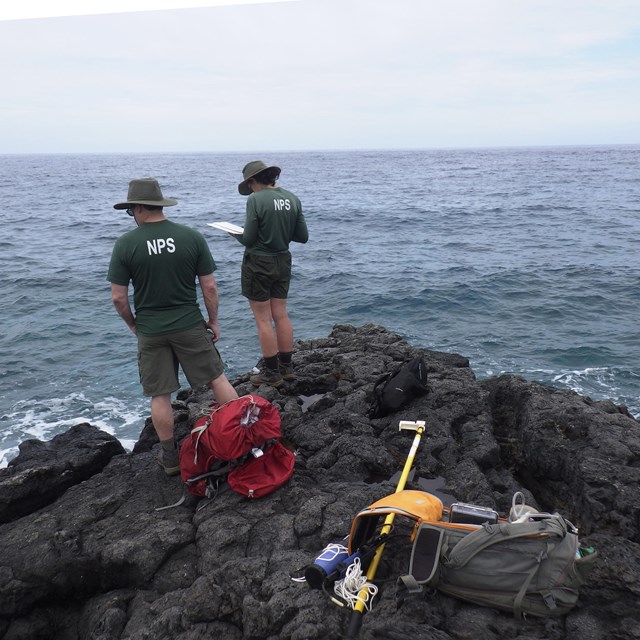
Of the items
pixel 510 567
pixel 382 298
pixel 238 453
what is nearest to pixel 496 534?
pixel 510 567

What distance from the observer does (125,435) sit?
31.4 ft

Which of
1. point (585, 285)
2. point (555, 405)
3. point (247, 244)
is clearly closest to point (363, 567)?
point (555, 405)

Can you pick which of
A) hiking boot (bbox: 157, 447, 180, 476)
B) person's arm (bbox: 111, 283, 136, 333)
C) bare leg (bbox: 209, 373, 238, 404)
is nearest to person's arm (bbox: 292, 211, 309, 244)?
bare leg (bbox: 209, 373, 238, 404)

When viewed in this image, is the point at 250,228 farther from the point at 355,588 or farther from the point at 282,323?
the point at 355,588

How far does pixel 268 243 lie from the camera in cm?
655

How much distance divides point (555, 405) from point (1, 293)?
60.8 feet

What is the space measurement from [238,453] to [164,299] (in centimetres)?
161

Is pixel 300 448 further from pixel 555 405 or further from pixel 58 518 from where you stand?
pixel 555 405

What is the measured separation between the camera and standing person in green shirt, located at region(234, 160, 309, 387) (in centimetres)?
635

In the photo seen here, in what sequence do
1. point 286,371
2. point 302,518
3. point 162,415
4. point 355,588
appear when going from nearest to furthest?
point 355,588, point 302,518, point 162,415, point 286,371

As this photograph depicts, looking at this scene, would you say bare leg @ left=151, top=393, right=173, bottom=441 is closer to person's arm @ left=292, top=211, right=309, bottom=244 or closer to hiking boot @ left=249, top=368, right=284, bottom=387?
hiking boot @ left=249, top=368, right=284, bottom=387

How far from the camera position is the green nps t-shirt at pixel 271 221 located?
6328 millimetres

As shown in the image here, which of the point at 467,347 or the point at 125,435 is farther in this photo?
the point at 467,347

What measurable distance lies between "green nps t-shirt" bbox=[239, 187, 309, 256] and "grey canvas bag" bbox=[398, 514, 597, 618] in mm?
4164
